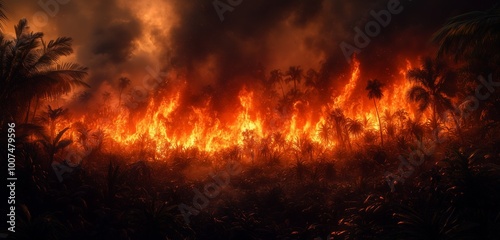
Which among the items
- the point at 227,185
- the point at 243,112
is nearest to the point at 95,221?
the point at 227,185

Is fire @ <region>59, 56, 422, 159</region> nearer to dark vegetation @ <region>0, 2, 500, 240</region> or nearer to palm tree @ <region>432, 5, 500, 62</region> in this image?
dark vegetation @ <region>0, 2, 500, 240</region>

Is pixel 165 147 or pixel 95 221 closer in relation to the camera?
pixel 95 221

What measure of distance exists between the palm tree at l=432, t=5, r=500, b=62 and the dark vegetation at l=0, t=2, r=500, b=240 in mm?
45

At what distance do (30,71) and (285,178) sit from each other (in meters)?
19.7

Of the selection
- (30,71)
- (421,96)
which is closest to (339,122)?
(421,96)

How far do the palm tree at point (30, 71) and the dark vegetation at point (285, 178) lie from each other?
0.07 metres

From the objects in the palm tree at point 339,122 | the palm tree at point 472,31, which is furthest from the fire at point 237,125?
the palm tree at point 472,31

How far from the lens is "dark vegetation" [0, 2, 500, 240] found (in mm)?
10336

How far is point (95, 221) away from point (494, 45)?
17.6m

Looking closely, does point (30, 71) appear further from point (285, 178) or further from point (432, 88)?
point (432, 88)

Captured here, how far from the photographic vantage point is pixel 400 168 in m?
22.7

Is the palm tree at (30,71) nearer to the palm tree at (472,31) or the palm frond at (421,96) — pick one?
the palm tree at (472,31)

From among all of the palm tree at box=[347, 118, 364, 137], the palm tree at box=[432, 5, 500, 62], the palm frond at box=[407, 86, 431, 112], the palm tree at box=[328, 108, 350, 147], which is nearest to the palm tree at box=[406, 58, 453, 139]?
the palm frond at box=[407, 86, 431, 112]

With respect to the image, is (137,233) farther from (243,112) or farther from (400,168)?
(243,112)
